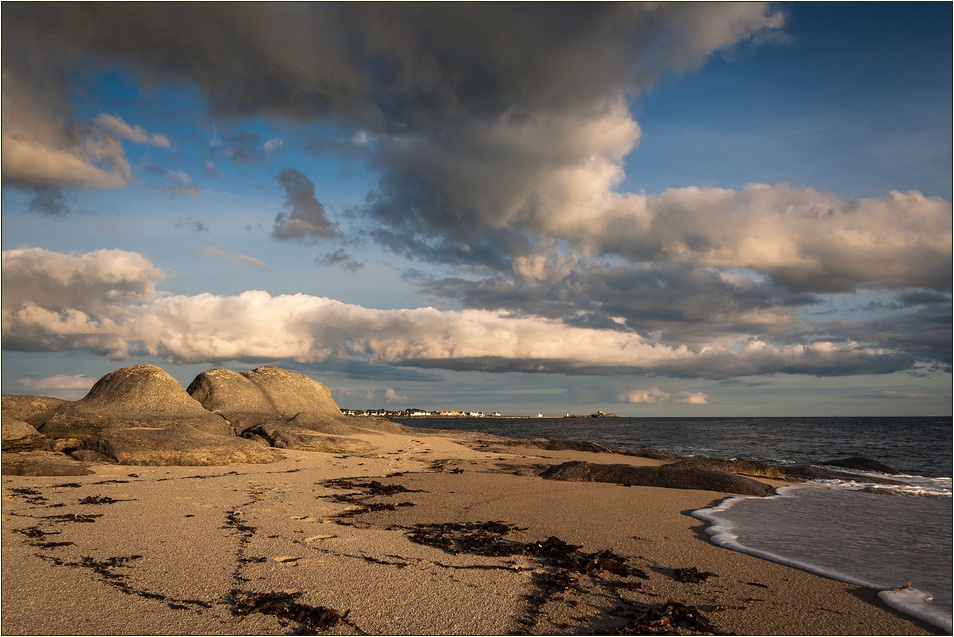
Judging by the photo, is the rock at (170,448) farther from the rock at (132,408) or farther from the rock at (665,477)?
the rock at (665,477)

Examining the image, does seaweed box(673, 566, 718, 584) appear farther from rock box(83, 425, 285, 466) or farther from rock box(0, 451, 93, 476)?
rock box(0, 451, 93, 476)

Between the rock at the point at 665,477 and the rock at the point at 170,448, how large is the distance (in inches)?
312

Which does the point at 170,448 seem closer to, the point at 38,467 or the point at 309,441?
the point at 38,467

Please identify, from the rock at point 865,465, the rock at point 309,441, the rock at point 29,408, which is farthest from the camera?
the rock at point 865,465

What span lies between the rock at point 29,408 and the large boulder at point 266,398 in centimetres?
619

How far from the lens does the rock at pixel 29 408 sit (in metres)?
16.2

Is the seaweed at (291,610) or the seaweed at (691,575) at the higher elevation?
the seaweed at (291,610)

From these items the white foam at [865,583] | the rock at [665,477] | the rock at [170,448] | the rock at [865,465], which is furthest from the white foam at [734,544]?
the rock at [865,465]

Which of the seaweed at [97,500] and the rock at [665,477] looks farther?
the rock at [665,477]

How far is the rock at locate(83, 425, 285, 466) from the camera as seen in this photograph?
12.2m

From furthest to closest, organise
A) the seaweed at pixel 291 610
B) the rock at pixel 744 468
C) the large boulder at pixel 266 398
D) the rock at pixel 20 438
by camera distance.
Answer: the large boulder at pixel 266 398, the rock at pixel 744 468, the rock at pixel 20 438, the seaweed at pixel 291 610

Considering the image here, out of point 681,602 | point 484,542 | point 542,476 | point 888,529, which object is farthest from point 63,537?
point 888,529

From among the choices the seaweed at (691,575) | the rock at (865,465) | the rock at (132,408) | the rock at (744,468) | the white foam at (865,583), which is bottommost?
the rock at (865,465)

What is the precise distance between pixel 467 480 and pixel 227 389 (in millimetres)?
19288
